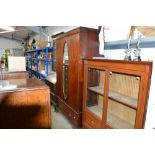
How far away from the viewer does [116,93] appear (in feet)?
6.31

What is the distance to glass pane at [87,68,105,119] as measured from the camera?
221 cm

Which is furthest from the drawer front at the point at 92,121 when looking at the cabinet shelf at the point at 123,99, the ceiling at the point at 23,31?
the ceiling at the point at 23,31

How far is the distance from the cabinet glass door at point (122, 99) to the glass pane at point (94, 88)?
25 centimetres

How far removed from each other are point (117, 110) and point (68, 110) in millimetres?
1025

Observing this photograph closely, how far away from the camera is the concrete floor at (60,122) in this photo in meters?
2.59

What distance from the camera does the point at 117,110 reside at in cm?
201

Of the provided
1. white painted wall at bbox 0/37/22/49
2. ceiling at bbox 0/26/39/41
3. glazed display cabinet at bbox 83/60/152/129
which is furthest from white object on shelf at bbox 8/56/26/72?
white painted wall at bbox 0/37/22/49

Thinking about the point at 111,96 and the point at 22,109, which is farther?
the point at 111,96

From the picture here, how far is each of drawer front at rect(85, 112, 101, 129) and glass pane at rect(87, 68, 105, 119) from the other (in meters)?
0.10

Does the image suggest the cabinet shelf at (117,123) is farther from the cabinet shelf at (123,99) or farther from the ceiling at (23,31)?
the ceiling at (23,31)

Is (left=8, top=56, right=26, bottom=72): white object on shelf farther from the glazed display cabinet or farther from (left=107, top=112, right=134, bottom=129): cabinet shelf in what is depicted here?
(left=107, top=112, right=134, bottom=129): cabinet shelf
